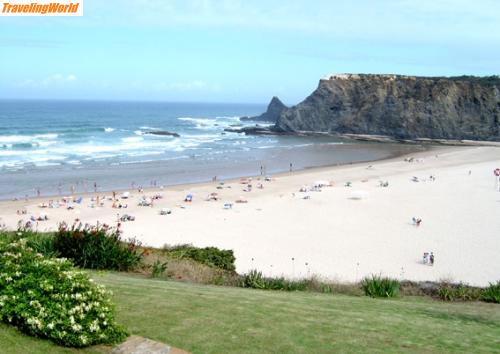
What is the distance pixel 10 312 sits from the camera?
542cm

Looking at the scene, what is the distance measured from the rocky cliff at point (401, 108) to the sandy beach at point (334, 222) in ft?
103

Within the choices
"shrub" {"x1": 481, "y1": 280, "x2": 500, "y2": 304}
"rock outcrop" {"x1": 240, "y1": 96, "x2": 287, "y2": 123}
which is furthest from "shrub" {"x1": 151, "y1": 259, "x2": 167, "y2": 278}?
"rock outcrop" {"x1": 240, "y1": 96, "x2": 287, "y2": 123}

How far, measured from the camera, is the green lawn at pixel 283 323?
5746 millimetres

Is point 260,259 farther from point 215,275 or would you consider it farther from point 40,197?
point 40,197

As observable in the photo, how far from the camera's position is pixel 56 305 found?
5324 millimetres

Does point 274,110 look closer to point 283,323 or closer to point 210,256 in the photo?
point 210,256

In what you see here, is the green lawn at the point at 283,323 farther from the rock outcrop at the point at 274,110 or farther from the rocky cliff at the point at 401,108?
the rock outcrop at the point at 274,110

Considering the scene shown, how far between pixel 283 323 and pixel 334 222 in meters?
18.1

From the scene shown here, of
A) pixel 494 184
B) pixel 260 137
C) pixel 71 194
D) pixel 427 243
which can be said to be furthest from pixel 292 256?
pixel 260 137

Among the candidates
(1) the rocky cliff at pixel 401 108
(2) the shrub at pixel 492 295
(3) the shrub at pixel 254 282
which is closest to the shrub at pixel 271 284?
(3) the shrub at pixel 254 282

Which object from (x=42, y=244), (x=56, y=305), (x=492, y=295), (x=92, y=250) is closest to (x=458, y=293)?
(x=492, y=295)

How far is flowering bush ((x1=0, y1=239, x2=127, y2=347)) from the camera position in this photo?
206 inches

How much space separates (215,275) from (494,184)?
29451 millimetres

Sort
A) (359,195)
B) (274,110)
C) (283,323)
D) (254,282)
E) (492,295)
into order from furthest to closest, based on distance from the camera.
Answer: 1. (274,110)
2. (359,195)
3. (254,282)
4. (492,295)
5. (283,323)
